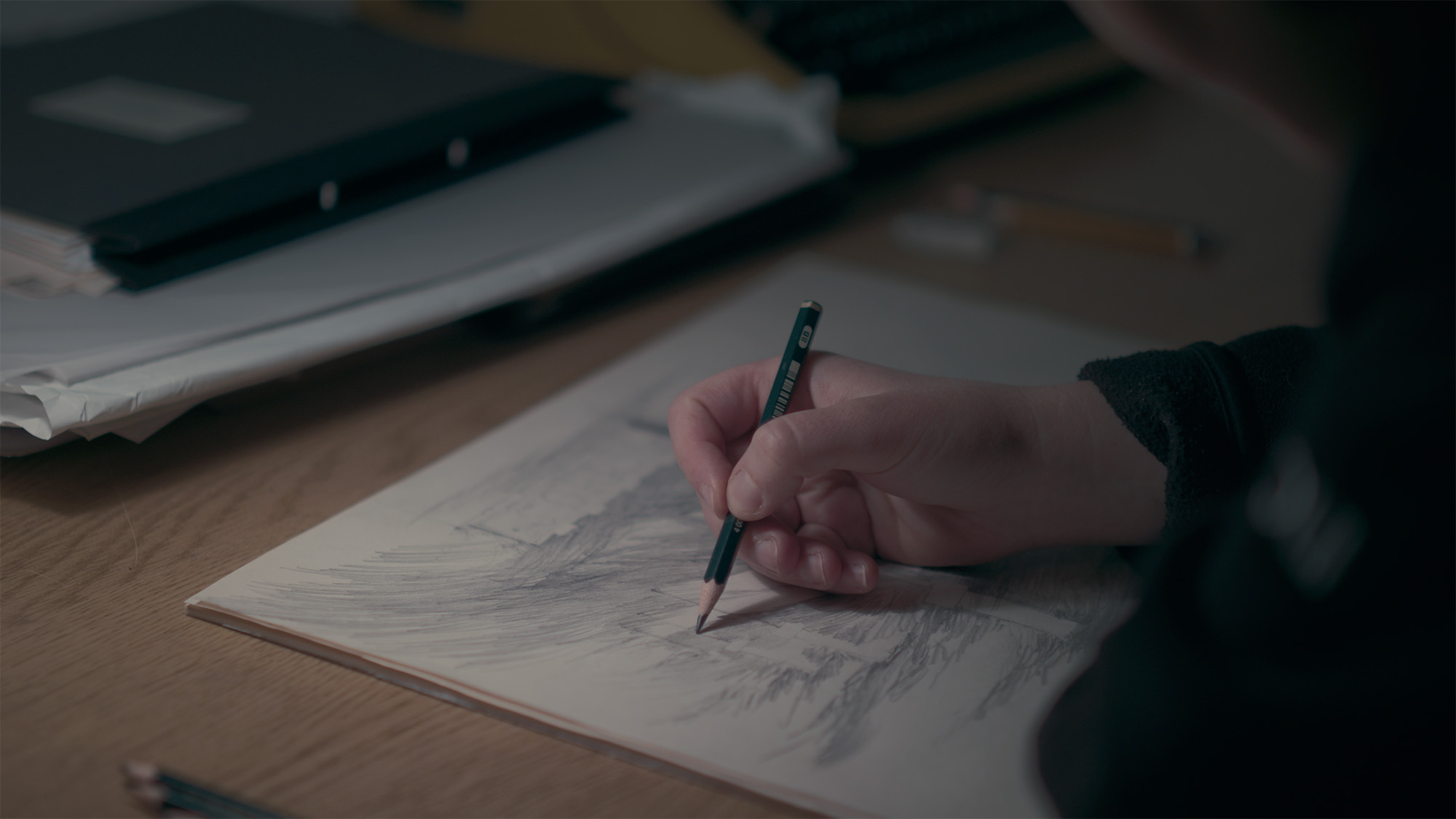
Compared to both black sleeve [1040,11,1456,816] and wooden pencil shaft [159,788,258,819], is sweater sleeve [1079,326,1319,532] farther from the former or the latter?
wooden pencil shaft [159,788,258,819]

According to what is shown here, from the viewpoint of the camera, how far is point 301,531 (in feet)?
1.51

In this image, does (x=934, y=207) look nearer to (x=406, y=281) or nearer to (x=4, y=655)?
(x=406, y=281)

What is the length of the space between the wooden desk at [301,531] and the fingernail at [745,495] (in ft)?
0.37

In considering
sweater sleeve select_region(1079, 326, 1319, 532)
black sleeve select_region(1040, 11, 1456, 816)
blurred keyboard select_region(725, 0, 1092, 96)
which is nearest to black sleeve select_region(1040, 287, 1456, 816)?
black sleeve select_region(1040, 11, 1456, 816)

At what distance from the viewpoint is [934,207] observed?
0.91 m

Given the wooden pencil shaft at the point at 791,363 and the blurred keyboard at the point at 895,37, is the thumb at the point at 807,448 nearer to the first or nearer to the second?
the wooden pencil shaft at the point at 791,363

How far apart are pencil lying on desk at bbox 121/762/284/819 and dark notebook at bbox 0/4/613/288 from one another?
12.3 inches

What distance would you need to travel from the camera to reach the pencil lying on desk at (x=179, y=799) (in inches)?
12.4

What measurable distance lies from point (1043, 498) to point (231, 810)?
34 centimetres

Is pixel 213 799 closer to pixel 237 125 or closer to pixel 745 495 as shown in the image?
pixel 745 495

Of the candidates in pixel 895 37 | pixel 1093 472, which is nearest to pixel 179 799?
pixel 1093 472

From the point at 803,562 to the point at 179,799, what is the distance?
Result: 9.5 inches

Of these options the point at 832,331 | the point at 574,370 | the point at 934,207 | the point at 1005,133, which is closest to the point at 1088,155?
the point at 1005,133

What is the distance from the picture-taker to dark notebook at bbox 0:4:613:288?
0.56 meters
